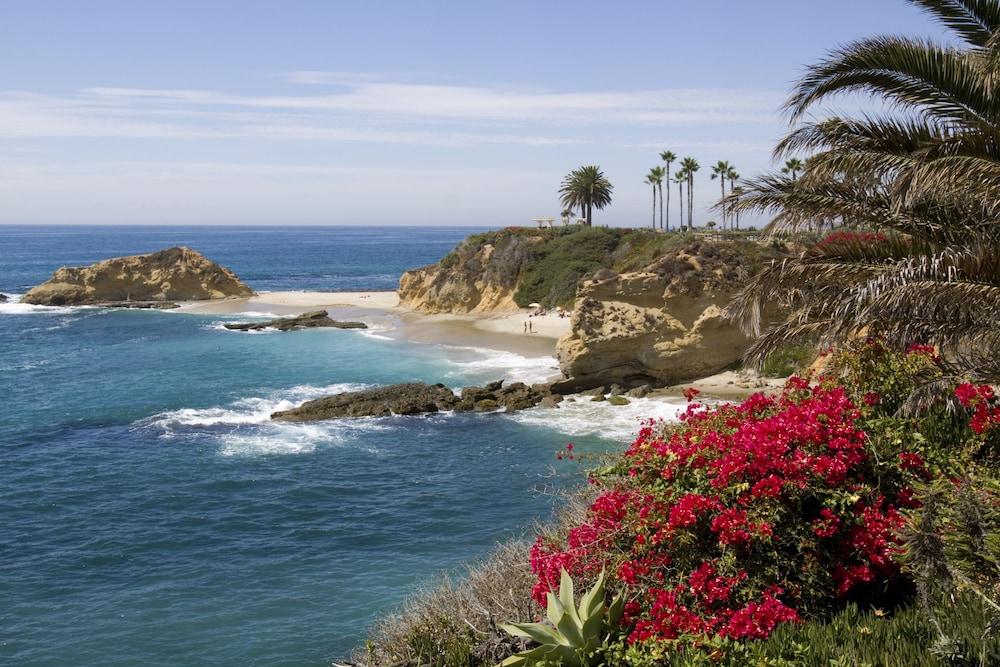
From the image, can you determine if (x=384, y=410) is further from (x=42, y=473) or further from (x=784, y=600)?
(x=784, y=600)

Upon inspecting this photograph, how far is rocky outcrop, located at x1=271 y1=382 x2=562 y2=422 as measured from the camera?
3184 centimetres

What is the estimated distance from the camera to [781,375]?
32781mm

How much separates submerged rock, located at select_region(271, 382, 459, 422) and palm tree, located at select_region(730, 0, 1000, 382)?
21.7 m

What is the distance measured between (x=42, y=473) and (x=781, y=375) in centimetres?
2624

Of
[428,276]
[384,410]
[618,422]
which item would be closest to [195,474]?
[384,410]

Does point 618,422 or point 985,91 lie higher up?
point 985,91

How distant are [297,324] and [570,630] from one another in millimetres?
53439

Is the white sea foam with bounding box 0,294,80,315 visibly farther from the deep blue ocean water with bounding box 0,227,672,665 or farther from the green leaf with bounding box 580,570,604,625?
the green leaf with bounding box 580,570,604,625

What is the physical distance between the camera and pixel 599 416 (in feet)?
99.3

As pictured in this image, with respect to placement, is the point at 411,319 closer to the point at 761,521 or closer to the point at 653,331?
the point at 653,331

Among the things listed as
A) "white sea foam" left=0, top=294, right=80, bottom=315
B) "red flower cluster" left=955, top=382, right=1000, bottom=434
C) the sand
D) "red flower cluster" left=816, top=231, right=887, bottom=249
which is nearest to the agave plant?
"red flower cluster" left=955, top=382, right=1000, bottom=434

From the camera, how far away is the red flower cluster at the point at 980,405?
8914mm

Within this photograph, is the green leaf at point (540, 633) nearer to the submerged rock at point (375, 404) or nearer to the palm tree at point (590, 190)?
the submerged rock at point (375, 404)

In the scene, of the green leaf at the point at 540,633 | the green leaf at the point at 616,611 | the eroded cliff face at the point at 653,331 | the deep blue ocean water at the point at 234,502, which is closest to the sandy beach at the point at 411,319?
the deep blue ocean water at the point at 234,502
